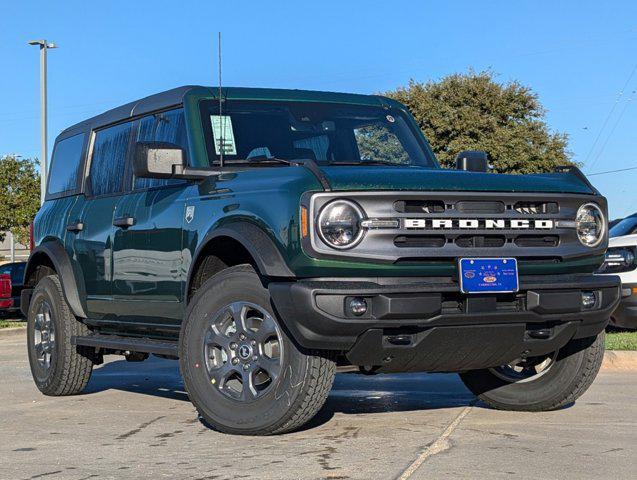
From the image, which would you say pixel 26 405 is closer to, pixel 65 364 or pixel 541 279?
pixel 65 364

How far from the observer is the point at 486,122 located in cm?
4978

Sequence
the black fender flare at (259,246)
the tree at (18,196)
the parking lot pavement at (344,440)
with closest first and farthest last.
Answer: the parking lot pavement at (344,440), the black fender flare at (259,246), the tree at (18,196)

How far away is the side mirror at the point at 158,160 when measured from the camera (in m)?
6.67

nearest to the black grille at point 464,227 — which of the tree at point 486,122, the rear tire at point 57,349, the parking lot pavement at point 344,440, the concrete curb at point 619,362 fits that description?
the parking lot pavement at point 344,440

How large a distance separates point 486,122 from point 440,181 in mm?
44752

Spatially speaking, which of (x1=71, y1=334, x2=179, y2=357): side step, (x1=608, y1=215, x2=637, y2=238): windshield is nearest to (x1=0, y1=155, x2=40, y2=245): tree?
(x1=608, y1=215, x2=637, y2=238): windshield

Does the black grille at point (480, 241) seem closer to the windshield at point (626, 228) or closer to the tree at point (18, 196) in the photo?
the windshield at point (626, 228)

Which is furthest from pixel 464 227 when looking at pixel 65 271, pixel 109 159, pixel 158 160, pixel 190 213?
pixel 65 271

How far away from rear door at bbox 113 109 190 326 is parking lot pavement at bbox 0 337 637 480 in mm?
709

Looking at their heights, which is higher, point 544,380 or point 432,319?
point 432,319

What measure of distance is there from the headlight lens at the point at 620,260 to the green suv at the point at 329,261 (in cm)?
628

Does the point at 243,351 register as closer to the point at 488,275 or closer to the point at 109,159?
the point at 488,275

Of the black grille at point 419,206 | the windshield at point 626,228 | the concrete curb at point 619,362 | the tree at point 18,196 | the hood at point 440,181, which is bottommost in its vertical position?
the concrete curb at point 619,362

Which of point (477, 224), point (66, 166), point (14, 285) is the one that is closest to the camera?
point (477, 224)
